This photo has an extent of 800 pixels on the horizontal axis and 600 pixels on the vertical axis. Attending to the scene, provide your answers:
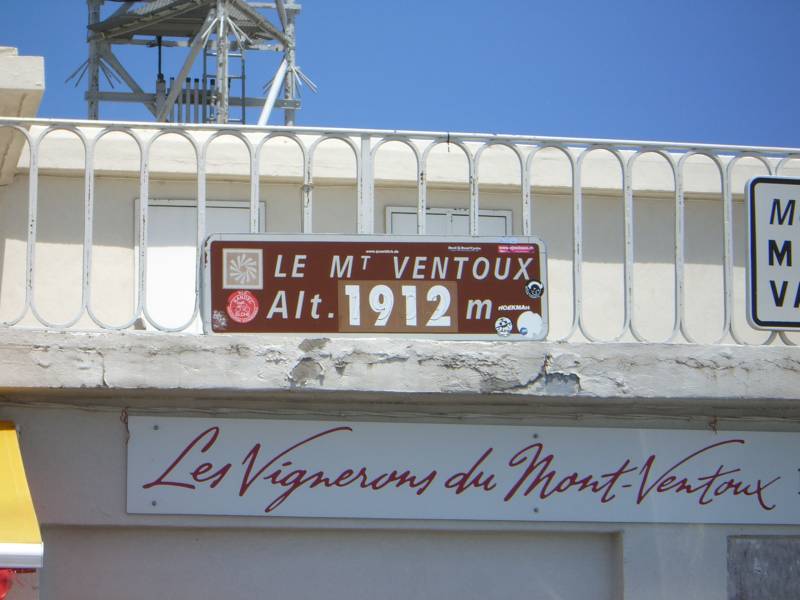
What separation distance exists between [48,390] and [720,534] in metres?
3.60

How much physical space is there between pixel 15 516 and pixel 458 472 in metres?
2.29

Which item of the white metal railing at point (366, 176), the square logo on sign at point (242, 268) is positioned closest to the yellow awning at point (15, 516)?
the white metal railing at point (366, 176)

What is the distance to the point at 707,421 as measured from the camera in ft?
21.9

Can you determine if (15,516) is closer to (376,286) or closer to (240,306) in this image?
(240,306)

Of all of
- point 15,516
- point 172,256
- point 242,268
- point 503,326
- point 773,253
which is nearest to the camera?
point 15,516

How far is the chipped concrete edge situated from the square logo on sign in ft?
0.89

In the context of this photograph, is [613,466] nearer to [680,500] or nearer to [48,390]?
[680,500]

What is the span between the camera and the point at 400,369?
19.7 ft

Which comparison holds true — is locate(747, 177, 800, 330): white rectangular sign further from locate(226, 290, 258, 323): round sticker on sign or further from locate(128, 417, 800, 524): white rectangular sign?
locate(226, 290, 258, 323): round sticker on sign

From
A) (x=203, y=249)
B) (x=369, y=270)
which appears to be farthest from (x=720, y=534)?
(x=203, y=249)

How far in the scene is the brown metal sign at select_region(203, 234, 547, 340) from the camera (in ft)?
19.7

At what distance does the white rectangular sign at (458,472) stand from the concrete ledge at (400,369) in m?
0.34

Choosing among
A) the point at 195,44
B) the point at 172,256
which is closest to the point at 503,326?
the point at 172,256

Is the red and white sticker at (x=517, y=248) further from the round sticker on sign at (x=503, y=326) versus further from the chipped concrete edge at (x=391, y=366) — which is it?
the chipped concrete edge at (x=391, y=366)
